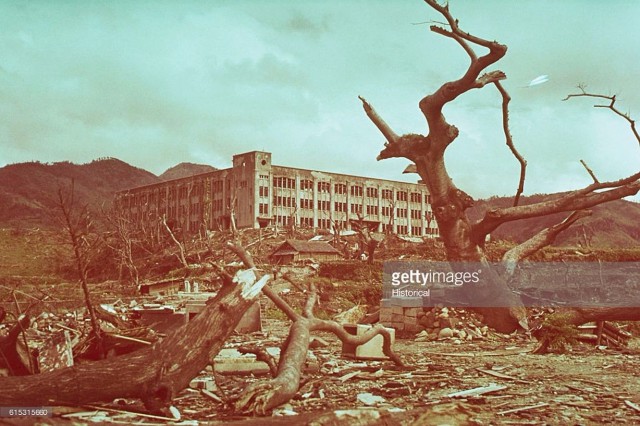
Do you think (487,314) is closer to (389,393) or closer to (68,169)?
(389,393)

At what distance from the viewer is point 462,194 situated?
690 inches

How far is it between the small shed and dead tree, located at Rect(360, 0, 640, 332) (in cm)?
2537

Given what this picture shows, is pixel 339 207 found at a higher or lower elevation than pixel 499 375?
higher

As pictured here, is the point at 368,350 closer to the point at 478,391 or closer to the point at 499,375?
Result: the point at 499,375

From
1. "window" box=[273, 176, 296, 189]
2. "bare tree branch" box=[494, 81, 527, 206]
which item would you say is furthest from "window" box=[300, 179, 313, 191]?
"bare tree branch" box=[494, 81, 527, 206]

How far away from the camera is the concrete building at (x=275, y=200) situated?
6562 centimetres

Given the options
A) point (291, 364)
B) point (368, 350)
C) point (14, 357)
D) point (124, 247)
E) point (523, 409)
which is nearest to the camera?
point (523, 409)

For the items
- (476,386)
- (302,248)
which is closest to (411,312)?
(476,386)

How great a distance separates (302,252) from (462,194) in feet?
86.5

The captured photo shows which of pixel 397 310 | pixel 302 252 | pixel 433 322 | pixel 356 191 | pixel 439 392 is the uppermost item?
pixel 356 191

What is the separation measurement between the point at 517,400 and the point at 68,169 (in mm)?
134887

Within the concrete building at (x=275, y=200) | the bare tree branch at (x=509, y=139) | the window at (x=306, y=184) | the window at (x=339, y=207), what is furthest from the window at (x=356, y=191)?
the bare tree branch at (x=509, y=139)

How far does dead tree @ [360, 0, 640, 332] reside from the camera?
1644 centimetres

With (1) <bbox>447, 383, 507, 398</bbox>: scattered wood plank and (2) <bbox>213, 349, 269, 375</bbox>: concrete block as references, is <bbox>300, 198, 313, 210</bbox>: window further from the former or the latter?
(1) <bbox>447, 383, 507, 398</bbox>: scattered wood plank
